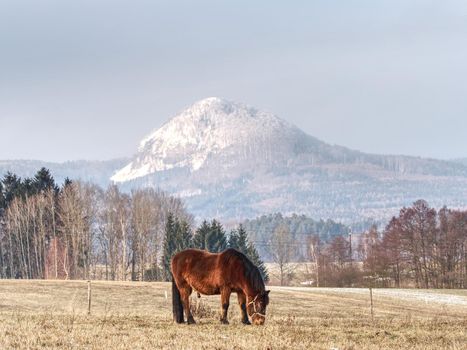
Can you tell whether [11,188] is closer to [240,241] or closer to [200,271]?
[240,241]

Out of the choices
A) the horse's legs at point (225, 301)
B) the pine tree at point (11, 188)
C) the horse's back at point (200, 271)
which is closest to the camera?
the horse's legs at point (225, 301)

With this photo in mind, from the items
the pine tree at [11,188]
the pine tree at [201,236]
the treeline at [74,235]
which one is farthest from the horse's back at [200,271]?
the pine tree at [11,188]

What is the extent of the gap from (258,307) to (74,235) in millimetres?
93399

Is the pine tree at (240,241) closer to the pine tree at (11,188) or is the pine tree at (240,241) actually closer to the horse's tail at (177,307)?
the pine tree at (11,188)

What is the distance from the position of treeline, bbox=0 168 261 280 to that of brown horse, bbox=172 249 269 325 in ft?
274

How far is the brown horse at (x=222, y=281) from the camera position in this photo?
2427 cm

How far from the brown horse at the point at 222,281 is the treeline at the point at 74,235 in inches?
3285

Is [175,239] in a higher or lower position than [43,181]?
lower

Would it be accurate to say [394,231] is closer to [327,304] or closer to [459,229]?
[459,229]

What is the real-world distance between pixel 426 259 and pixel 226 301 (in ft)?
315

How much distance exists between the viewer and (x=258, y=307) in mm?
24172

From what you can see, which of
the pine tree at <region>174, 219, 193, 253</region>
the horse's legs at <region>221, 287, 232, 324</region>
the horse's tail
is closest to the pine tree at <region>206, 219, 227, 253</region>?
the pine tree at <region>174, 219, 193, 253</region>

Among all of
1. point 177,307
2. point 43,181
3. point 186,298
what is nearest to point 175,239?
point 43,181

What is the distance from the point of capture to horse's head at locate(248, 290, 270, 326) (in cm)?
2402
